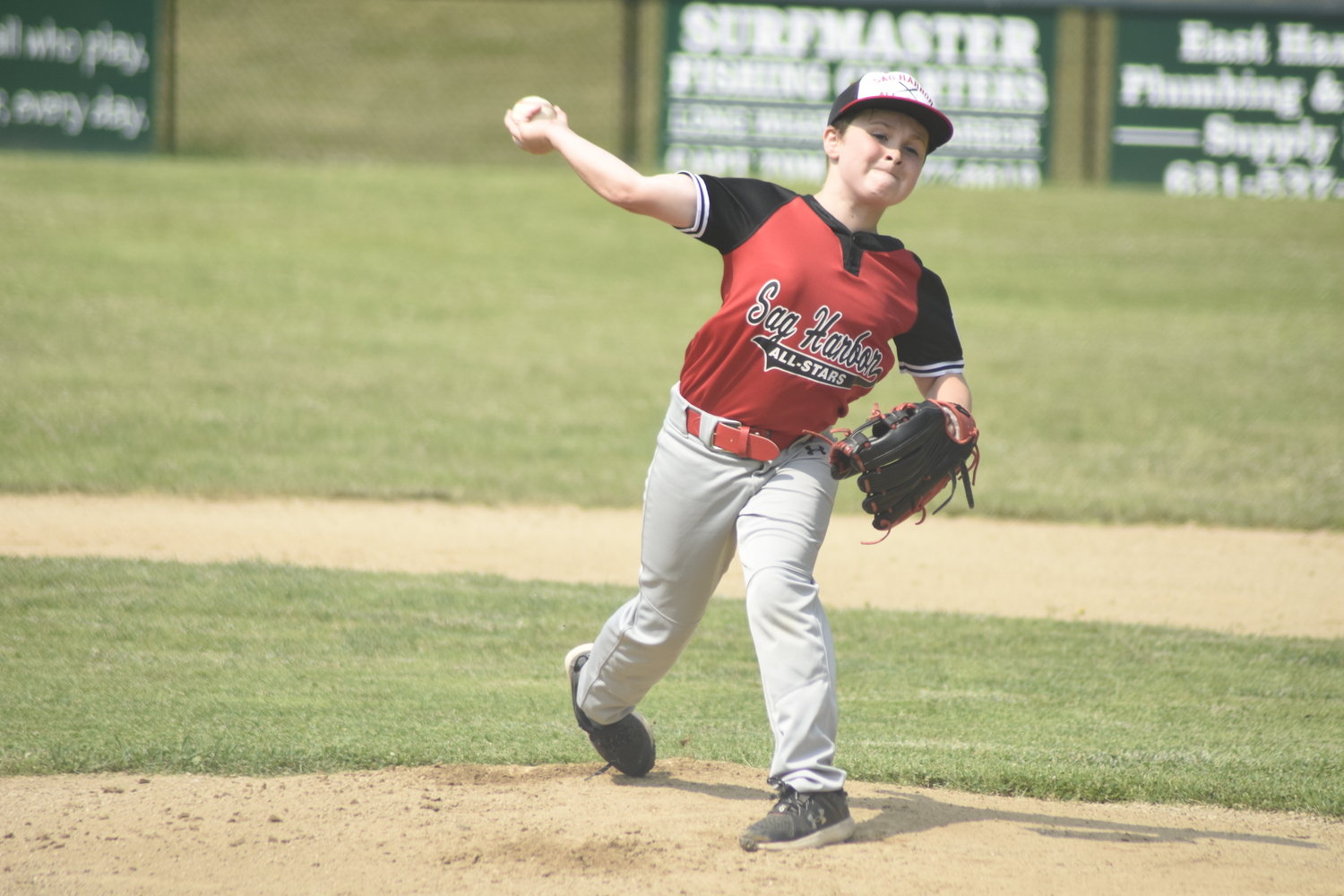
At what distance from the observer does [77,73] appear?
618 inches

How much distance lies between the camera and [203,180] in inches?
632

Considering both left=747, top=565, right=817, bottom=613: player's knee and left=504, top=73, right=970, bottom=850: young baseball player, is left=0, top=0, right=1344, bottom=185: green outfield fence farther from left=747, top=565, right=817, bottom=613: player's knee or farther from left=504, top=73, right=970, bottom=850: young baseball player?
left=747, top=565, right=817, bottom=613: player's knee

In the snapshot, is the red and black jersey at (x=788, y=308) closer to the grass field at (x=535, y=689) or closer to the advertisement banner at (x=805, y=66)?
the grass field at (x=535, y=689)

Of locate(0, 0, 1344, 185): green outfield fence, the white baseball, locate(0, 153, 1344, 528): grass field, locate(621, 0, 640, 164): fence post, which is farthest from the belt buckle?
locate(621, 0, 640, 164): fence post

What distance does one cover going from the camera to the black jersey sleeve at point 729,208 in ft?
11.0

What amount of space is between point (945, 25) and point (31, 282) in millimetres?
10578

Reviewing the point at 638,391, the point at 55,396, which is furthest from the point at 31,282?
the point at 638,391

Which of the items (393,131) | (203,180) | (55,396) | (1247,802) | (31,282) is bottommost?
(1247,802)

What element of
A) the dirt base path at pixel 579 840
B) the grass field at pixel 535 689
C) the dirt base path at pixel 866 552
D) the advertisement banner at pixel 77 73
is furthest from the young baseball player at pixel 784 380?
the advertisement banner at pixel 77 73

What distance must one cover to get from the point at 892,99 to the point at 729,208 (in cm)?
51

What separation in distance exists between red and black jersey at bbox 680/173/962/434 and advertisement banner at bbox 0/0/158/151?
14505 millimetres

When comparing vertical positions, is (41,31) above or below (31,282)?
above

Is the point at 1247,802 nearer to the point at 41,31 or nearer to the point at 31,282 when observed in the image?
the point at 31,282

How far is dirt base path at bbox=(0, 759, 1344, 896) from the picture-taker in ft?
10.3
